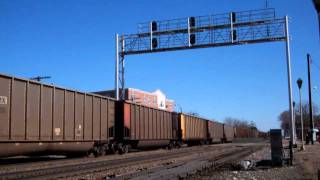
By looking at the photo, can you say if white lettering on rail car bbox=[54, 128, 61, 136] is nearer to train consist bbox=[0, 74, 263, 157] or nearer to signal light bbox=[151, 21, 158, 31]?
train consist bbox=[0, 74, 263, 157]

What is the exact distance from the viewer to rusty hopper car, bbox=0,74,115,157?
71.2 feet

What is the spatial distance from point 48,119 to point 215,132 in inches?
1975

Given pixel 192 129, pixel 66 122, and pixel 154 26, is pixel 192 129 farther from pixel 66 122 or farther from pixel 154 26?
pixel 66 122

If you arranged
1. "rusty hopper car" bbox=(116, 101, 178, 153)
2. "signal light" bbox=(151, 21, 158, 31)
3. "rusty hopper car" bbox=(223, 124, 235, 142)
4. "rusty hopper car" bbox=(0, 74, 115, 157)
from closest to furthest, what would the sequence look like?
1. "rusty hopper car" bbox=(0, 74, 115, 157)
2. "rusty hopper car" bbox=(116, 101, 178, 153)
3. "signal light" bbox=(151, 21, 158, 31)
4. "rusty hopper car" bbox=(223, 124, 235, 142)

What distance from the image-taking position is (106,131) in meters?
31.8

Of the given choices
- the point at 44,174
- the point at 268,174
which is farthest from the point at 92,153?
the point at 268,174

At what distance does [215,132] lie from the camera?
72688mm

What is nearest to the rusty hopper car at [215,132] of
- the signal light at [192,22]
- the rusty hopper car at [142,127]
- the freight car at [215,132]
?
the freight car at [215,132]

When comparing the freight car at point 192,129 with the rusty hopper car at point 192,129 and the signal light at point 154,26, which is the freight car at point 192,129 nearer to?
the rusty hopper car at point 192,129

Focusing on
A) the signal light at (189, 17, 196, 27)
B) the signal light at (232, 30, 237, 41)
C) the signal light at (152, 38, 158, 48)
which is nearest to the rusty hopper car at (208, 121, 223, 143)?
the signal light at (152, 38, 158, 48)

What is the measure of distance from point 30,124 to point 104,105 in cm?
896

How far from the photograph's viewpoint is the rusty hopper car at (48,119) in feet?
71.2

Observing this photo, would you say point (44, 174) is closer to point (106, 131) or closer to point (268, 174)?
point (268, 174)

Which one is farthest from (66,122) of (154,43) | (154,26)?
(154,26)
